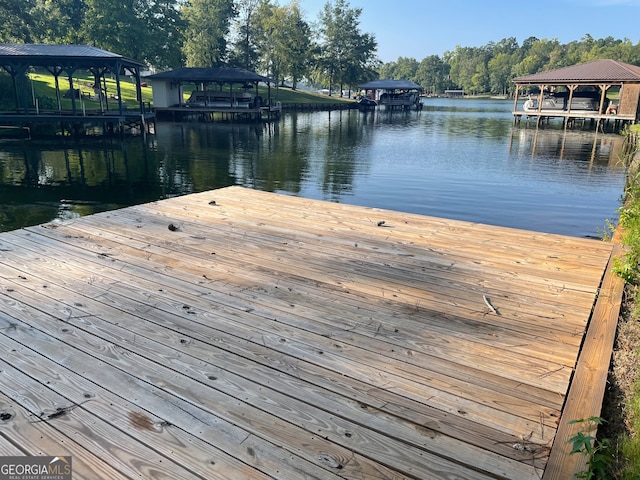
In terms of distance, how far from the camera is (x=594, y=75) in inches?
1357

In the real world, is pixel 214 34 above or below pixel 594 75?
above

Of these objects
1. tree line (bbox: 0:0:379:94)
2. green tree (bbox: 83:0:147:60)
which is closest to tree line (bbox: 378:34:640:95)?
tree line (bbox: 0:0:379:94)

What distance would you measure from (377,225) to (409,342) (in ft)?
8.84

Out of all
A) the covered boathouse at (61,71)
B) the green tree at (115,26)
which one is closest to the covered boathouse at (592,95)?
the covered boathouse at (61,71)

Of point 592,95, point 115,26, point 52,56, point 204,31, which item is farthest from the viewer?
point 204,31

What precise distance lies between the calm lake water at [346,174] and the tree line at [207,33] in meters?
22.5

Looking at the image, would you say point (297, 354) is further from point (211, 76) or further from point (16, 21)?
point (16, 21)

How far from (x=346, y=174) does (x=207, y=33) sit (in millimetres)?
47989

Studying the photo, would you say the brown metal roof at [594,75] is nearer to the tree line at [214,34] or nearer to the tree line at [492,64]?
the tree line at [214,34]

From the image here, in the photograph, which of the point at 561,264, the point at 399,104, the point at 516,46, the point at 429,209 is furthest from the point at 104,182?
the point at 516,46

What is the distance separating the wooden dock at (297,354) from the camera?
6.11 feet

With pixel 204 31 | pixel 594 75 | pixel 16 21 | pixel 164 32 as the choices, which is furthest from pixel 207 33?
pixel 594 75

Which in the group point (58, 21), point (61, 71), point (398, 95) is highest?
point (58, 21)

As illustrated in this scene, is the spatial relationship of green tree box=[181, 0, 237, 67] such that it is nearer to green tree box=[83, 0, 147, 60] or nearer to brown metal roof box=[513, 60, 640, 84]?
green tree box=[83, 0, 147, 60]
